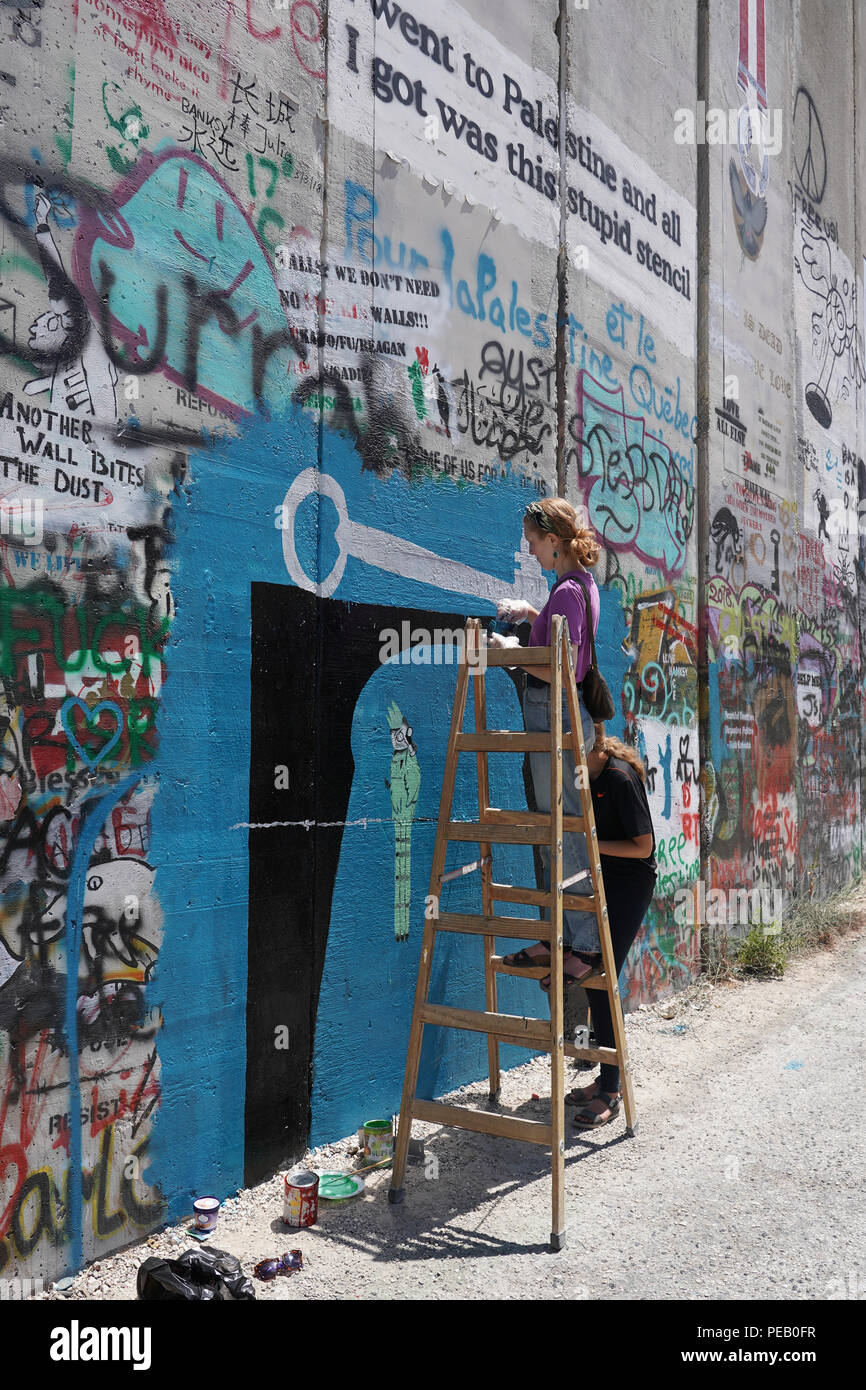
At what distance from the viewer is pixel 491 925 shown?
366 centimetres

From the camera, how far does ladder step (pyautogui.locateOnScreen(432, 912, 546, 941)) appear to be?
140 inches

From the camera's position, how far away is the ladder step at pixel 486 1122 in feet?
11.1

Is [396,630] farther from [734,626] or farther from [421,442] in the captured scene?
[734,626]

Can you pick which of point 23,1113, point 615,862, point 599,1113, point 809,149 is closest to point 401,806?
point 615,862

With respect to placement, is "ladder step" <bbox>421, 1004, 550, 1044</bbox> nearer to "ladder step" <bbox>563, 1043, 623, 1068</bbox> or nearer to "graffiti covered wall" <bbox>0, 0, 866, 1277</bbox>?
"graffiti covered wall" <bbox>0, 0, 866, 1277</bbox>

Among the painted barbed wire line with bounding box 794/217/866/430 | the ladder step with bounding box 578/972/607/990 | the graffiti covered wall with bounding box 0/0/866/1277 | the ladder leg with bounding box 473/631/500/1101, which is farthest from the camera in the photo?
the painted barbed wire line with bounding box 794/217/866/430

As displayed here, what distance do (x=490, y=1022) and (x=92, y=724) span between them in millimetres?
1650

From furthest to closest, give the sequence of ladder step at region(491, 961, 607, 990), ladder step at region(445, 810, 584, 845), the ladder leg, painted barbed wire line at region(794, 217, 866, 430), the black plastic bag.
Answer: painted barbed wire line at region(794, 217, 866, 430) → the ladder leg → ladder step at region(491, 961, 607, 990) → ladder step at region(445, 810, 584, 845) → the black plastic bag

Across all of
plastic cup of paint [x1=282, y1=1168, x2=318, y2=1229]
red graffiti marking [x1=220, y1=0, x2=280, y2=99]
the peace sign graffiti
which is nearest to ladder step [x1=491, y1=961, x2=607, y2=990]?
plastic cup of paint [x1=282, y1=1168, x2=318, y2=1229]

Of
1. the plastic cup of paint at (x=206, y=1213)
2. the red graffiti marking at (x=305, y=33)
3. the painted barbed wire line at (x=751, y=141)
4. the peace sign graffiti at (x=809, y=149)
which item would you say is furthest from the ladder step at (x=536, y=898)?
the peace sign graffiti at (x=809, y=149)

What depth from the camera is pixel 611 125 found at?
5918mm

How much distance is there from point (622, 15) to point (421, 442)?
3.48m

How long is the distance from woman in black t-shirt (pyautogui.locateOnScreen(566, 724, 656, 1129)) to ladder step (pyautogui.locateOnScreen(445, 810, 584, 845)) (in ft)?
1.63

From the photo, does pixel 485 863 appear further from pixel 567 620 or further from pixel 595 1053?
pixel 567 620
